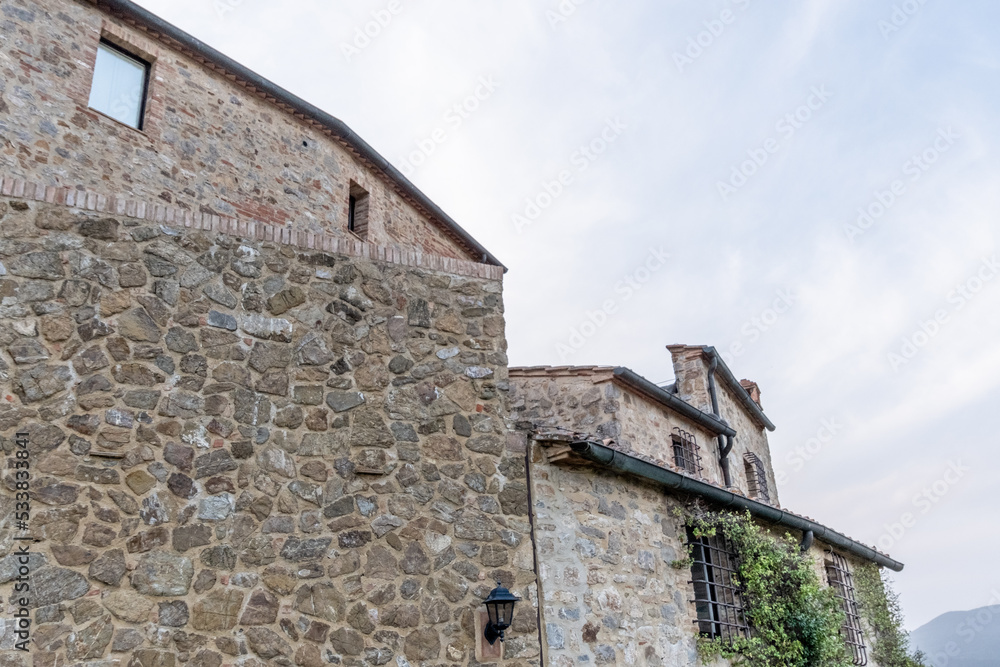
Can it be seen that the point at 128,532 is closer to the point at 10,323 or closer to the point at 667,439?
the point at 10,323

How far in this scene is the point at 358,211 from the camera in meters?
13.0

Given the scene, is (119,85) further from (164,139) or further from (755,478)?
(755,478)

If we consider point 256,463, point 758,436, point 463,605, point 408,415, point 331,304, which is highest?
point 758,436

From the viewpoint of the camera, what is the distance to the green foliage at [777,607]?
7.21m

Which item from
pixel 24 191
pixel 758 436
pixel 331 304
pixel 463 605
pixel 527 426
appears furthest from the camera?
pixel 758 436

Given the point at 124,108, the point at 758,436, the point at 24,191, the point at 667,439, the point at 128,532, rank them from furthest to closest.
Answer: the point at 758,436
the point at 667,439
the point at 124,108
the point at 24,191
the point at 128,532

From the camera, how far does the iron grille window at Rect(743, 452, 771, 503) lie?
50.3 ft

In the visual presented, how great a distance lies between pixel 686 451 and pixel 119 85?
9939mm

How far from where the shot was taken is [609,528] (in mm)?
5891

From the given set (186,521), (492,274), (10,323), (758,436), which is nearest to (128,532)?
(186,521)

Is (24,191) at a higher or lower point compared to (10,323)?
higher

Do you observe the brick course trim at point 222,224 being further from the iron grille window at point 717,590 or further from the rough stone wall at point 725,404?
the rough stone wall at point 725,404

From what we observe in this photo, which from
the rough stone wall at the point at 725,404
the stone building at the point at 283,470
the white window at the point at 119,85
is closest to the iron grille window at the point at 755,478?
the rough stone wall at the point at 725,404

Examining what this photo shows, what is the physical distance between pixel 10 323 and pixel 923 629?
116350 millimetres
